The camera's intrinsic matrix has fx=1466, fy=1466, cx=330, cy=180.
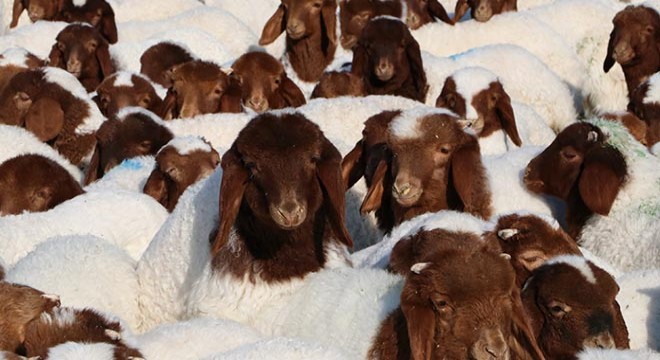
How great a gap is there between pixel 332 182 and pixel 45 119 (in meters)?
4.63

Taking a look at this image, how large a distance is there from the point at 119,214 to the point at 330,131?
2.13 metres

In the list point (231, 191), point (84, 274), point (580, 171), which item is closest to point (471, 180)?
point (580, 171)

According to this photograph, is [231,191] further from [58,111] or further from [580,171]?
[58,111]

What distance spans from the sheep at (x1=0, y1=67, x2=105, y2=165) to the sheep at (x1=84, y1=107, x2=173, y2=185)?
3.11ft

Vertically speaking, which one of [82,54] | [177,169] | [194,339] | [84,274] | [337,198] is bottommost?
[82,54]

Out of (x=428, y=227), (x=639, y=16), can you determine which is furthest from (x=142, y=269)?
(x=639, y=16)

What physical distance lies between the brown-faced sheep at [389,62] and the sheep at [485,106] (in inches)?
46.0

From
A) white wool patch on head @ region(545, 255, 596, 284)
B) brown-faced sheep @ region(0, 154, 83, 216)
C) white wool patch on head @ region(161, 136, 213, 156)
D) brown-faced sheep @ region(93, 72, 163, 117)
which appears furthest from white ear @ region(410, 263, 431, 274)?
brown-faced sheep @ region(93, 72, 163, 117)

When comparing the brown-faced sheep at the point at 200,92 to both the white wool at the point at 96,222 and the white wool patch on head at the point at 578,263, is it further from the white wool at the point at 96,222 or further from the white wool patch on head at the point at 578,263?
the white wool patch on head at the point at 578,263

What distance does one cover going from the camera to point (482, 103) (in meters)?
9.73

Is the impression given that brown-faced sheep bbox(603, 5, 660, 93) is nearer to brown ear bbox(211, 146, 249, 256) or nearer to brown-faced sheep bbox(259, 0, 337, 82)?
brown-faced sheep bbox(259, 0, 337, 82)

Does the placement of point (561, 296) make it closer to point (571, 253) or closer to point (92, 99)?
A: point (571, 253)

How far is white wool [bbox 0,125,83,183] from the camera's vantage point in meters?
9.38

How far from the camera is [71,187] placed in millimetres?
8609
